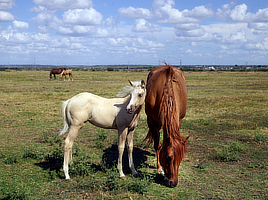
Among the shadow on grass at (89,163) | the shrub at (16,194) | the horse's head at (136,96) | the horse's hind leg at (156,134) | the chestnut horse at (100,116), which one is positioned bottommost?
the shadow on grass at (89,163)

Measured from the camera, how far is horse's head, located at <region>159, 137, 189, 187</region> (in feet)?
14.0

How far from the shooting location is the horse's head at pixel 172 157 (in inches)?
168

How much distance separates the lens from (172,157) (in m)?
4.25

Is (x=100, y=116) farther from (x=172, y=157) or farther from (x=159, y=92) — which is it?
(x=172, y=157)

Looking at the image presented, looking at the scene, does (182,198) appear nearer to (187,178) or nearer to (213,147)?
(187,178)

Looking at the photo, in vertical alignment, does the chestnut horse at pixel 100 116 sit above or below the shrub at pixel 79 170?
above

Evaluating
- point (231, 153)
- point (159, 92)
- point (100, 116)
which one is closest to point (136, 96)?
point (159, 92)

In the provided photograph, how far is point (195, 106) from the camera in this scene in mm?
14656

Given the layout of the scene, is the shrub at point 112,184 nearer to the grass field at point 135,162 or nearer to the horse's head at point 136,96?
the grass field at point 135,162

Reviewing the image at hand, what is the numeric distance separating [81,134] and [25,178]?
3810 mm

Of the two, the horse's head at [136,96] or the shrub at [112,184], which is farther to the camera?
the horse's head at [136,96]

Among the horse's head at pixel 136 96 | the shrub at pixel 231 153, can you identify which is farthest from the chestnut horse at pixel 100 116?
the shrub at pixel 231 153

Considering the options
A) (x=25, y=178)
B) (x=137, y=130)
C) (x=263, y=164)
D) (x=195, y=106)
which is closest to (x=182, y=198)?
(x=263, y=164)

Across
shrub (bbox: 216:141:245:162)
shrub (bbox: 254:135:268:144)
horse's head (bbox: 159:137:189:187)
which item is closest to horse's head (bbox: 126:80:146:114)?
horse's head (bbox: 159:137:189:187)
